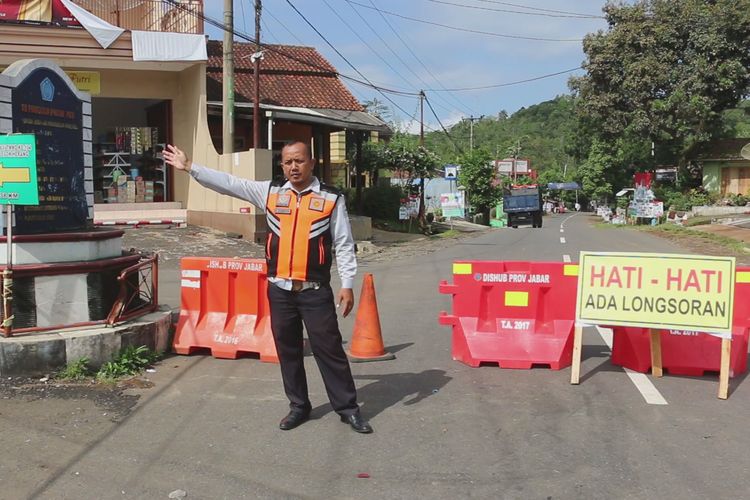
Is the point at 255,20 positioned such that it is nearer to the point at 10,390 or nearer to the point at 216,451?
the point at 10,390

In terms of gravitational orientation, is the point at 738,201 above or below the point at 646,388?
above

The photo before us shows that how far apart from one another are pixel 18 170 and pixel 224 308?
88.7 inches

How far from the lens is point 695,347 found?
6.20 meters

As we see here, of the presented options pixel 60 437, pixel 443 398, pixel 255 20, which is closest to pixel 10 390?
pixel 60 437

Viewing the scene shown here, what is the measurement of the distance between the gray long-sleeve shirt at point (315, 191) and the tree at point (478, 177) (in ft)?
135

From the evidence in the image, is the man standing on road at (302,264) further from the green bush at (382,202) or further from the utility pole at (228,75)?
the green bush at (382,202)

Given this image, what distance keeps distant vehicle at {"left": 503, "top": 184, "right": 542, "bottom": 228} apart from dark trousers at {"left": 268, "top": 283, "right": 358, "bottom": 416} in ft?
124

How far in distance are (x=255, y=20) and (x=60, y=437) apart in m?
16.5

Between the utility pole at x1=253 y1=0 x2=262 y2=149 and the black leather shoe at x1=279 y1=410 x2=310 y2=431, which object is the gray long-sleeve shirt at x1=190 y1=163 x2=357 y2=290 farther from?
the utility pole at x1=253 y1=0 x2=262 y2=149

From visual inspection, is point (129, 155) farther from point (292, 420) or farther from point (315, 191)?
point (292, 420)

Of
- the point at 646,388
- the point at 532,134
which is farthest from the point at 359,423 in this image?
the point at 532,134

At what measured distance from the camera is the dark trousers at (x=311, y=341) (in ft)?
15.4

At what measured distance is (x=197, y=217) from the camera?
19.5 m

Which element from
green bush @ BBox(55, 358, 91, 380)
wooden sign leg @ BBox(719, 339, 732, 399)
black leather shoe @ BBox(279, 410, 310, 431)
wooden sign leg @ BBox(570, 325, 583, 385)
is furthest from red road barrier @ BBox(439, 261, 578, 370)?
green bush @ BBox(55, 358, 91, 380)
